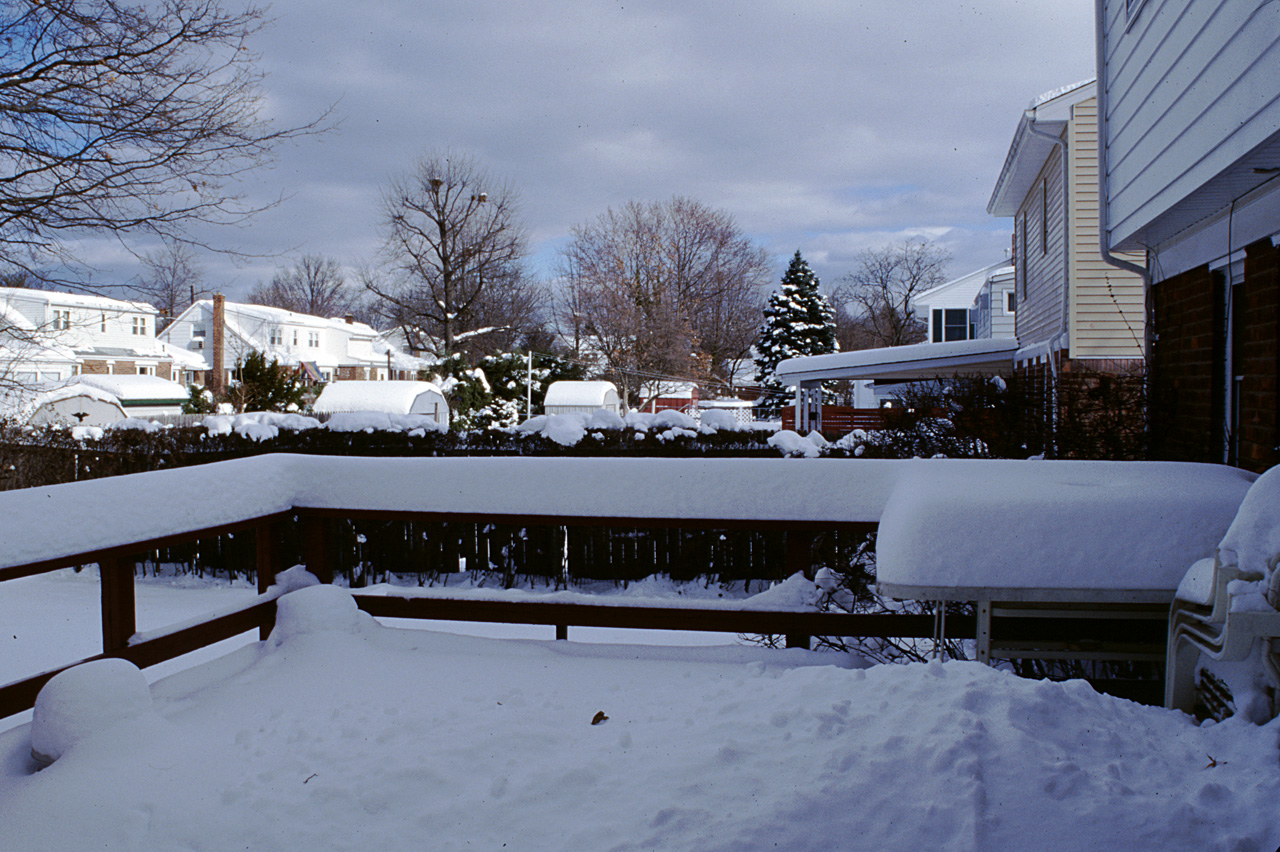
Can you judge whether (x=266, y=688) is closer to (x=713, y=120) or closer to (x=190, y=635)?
(x=190, y=635)

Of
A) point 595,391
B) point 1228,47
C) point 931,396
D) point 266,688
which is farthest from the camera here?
point 595,391

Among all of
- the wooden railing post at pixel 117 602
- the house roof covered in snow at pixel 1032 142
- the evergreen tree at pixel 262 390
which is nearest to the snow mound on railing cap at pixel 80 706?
the wooden railing post at pixel 117 602

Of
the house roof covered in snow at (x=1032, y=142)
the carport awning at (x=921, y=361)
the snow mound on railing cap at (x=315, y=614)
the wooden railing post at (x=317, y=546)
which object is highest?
the house roof covered in snow at (x=1032, y=142)

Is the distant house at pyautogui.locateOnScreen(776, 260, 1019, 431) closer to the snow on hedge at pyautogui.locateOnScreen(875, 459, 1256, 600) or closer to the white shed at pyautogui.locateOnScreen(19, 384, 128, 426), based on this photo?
the snow on hedge at pyautogui.locateOnScreen(875, 459, 1256, 600)

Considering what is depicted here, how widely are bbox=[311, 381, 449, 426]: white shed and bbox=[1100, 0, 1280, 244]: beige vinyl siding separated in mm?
22032

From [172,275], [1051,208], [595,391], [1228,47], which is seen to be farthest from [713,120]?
[1228,47]

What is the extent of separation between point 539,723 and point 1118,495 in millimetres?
2235

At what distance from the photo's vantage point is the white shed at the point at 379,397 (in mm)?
25047

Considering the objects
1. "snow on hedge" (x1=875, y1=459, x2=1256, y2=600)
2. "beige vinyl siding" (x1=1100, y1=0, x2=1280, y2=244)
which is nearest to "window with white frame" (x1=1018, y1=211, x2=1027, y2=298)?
"beige vinyl siding" (x1=1100, y1=0, x2=1280, y2=244)

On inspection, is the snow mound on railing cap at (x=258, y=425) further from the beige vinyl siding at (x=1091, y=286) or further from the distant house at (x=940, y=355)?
the beige vinyl siding at (x=1091, y=286)

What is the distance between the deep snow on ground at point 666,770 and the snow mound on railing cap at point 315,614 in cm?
49

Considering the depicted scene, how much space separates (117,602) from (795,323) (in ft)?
130

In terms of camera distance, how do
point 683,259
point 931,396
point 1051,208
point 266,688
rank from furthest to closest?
point 683,259 < point 1051,208 < point 931,396 < point 266,688

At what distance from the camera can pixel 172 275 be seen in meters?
9.38
